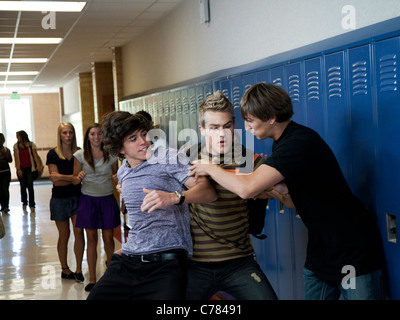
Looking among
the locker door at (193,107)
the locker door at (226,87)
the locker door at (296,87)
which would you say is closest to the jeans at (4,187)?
the locker door at (193,107)

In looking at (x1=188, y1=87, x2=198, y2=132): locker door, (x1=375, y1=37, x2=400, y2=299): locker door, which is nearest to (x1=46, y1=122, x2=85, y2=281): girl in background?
(x1=188, y1=87, x2=198, y2=132): locker door

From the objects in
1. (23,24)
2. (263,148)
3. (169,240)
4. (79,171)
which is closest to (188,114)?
(79,171)

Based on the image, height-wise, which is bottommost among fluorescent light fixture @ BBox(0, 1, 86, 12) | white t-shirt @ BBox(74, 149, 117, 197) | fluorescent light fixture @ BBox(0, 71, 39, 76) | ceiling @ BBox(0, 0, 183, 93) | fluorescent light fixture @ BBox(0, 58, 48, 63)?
white t-shirt @ BBox(74, 149, 117, 197)

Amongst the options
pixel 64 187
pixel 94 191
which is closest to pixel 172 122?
pixel 94 191

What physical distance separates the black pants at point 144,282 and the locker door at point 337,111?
3.50 feet

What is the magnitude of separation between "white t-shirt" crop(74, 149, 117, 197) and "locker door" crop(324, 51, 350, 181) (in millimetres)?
2437

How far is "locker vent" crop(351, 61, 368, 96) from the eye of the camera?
2.47 m

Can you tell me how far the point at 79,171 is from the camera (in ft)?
15.4

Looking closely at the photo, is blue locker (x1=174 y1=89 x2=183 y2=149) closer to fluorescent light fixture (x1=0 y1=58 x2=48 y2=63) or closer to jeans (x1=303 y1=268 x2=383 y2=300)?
jeans (x1=303 y1=268 x2=383 y2=300)

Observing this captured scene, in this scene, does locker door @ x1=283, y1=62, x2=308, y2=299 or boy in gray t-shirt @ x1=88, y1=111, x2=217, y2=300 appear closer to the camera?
boy in gray t-shirt @ x1=88, y1=111, x2=217, y2=300

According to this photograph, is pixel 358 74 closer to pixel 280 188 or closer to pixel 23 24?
pixel 280 188

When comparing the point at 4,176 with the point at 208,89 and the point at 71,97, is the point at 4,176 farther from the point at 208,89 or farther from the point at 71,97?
the point at 208,89

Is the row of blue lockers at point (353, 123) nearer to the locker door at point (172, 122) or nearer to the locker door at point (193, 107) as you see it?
the locker door at point (193, 107)

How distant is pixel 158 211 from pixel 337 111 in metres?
1.12
